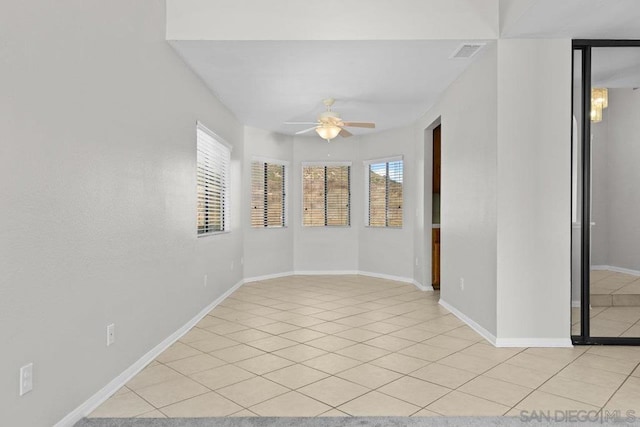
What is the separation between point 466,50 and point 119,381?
3812mm

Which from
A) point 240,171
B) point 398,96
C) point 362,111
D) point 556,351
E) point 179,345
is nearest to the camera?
point 556,351

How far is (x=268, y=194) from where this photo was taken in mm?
7891

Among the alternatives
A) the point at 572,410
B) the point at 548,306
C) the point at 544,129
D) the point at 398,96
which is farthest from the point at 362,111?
the point at 572,410

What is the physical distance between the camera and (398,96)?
5.48 meters

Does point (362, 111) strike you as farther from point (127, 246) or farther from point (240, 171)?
point (127, 246)

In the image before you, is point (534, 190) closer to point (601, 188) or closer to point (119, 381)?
point (601, 188)

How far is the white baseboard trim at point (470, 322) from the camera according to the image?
389cm

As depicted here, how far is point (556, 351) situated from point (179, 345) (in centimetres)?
318

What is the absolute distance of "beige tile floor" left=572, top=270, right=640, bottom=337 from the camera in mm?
4316

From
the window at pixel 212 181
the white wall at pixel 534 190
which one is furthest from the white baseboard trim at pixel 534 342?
the window at pixel 212 181

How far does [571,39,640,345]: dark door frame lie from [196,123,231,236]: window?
3.68 metres

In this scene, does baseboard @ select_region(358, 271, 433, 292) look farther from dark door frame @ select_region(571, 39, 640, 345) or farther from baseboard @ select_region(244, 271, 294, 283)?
dark door frame @ select_region(571, 39, 640, 345)

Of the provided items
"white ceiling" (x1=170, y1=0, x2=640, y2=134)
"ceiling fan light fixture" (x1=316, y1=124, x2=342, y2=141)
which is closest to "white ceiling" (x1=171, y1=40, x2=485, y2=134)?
"white ceiling" (x1=170, y1=0, x2=640, y2=134)

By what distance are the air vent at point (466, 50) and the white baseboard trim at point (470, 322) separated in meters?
2.52
